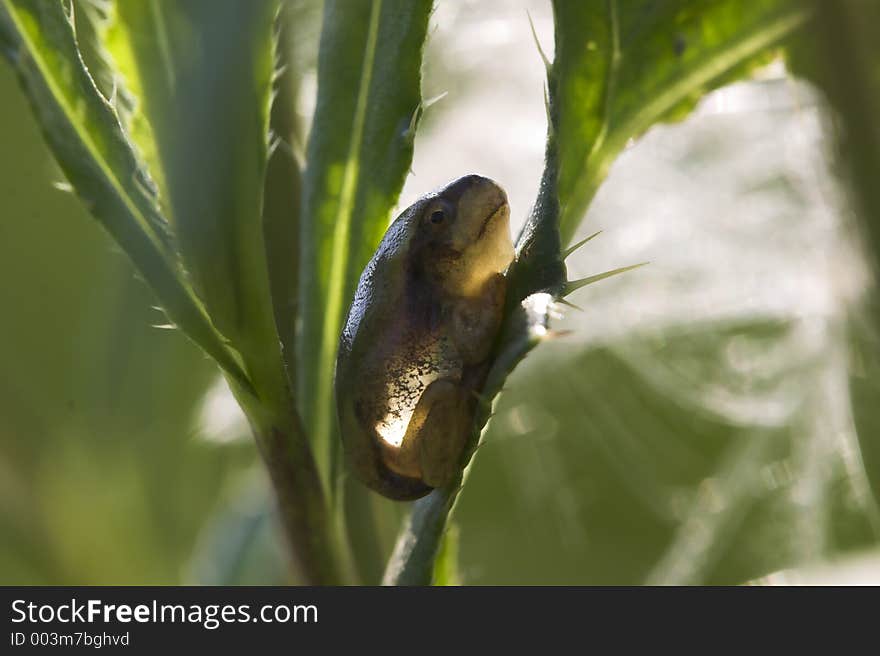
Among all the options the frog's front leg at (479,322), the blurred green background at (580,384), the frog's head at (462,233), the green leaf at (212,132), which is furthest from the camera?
the blurred green background at (580,384)

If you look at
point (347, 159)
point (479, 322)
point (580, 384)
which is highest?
point (347, 159)

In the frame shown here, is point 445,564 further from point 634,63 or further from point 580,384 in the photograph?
point 580,384

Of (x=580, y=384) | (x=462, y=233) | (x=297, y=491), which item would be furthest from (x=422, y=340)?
(x=580, y=384)

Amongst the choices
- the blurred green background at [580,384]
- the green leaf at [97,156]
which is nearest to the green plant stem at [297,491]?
the green leaf at [97,156]

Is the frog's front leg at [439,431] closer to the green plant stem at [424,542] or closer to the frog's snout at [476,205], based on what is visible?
the green plant stem at [424,542]

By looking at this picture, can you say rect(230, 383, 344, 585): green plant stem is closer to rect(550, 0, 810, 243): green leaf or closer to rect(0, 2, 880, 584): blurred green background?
rect(550, 0, 810, 243): green leaf
